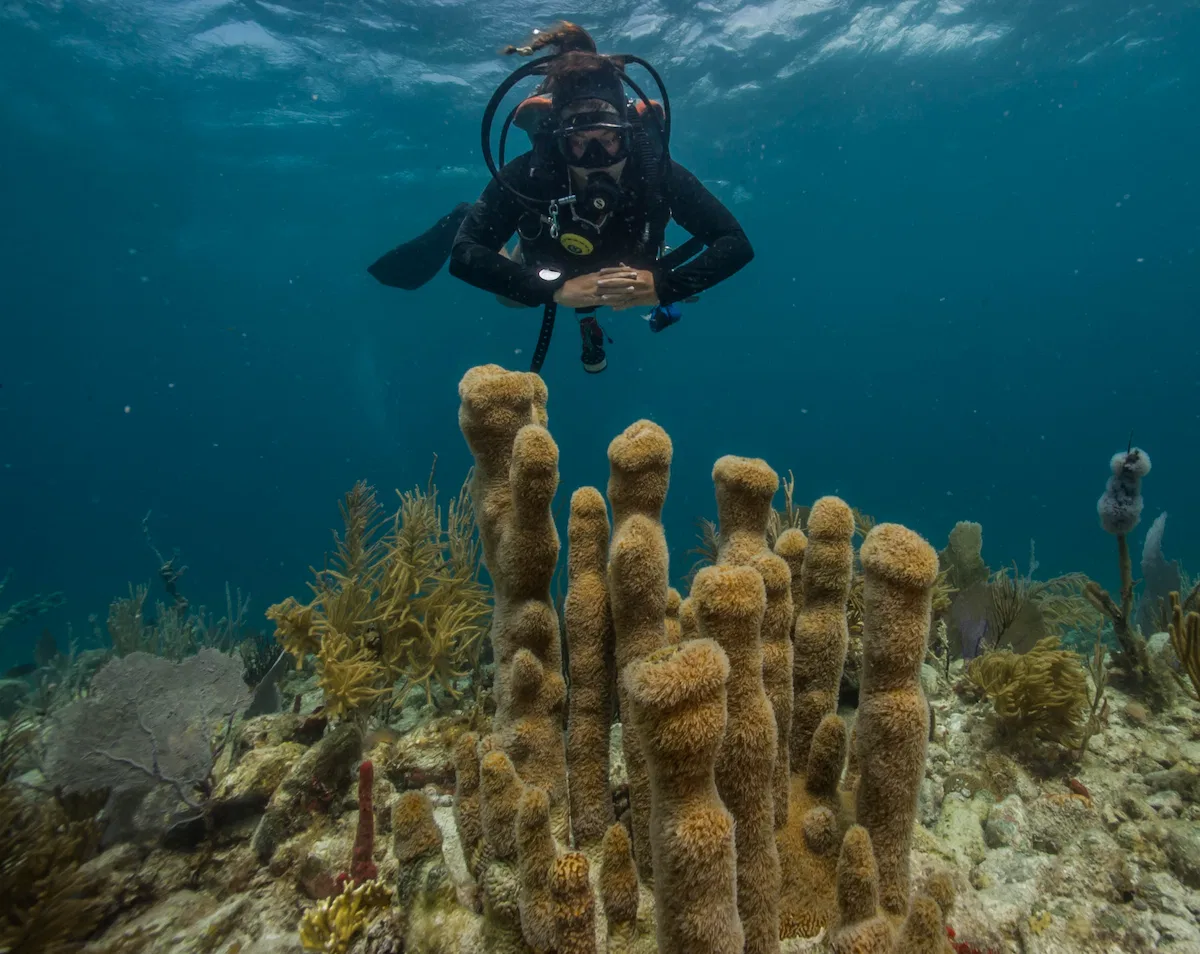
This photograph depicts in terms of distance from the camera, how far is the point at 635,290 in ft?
16.0

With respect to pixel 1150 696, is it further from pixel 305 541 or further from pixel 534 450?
pixel 305 541

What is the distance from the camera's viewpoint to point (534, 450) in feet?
7.38

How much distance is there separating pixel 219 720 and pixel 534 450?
364cm

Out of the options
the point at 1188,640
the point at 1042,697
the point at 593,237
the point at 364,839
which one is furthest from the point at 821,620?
the point at 593,237

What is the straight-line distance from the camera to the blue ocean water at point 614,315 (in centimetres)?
2123

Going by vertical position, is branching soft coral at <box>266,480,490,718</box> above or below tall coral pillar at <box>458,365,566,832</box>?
below

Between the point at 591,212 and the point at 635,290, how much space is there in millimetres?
1195

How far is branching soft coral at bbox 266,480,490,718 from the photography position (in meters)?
4.01

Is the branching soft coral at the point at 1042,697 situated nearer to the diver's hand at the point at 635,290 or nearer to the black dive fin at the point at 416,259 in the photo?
the diver's hand at the point at 635,290

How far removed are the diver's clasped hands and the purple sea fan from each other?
11.8 feet

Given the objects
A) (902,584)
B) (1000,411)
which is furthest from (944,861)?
(1000,411)

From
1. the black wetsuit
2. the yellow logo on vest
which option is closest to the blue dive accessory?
the black wetsuit

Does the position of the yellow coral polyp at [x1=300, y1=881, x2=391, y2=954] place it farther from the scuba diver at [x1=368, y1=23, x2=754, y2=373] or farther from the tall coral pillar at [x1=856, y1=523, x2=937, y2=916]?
the scuba diver at [x1=368, y1=23, x2=754, y2=373]

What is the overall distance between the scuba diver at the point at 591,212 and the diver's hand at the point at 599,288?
1 cm
